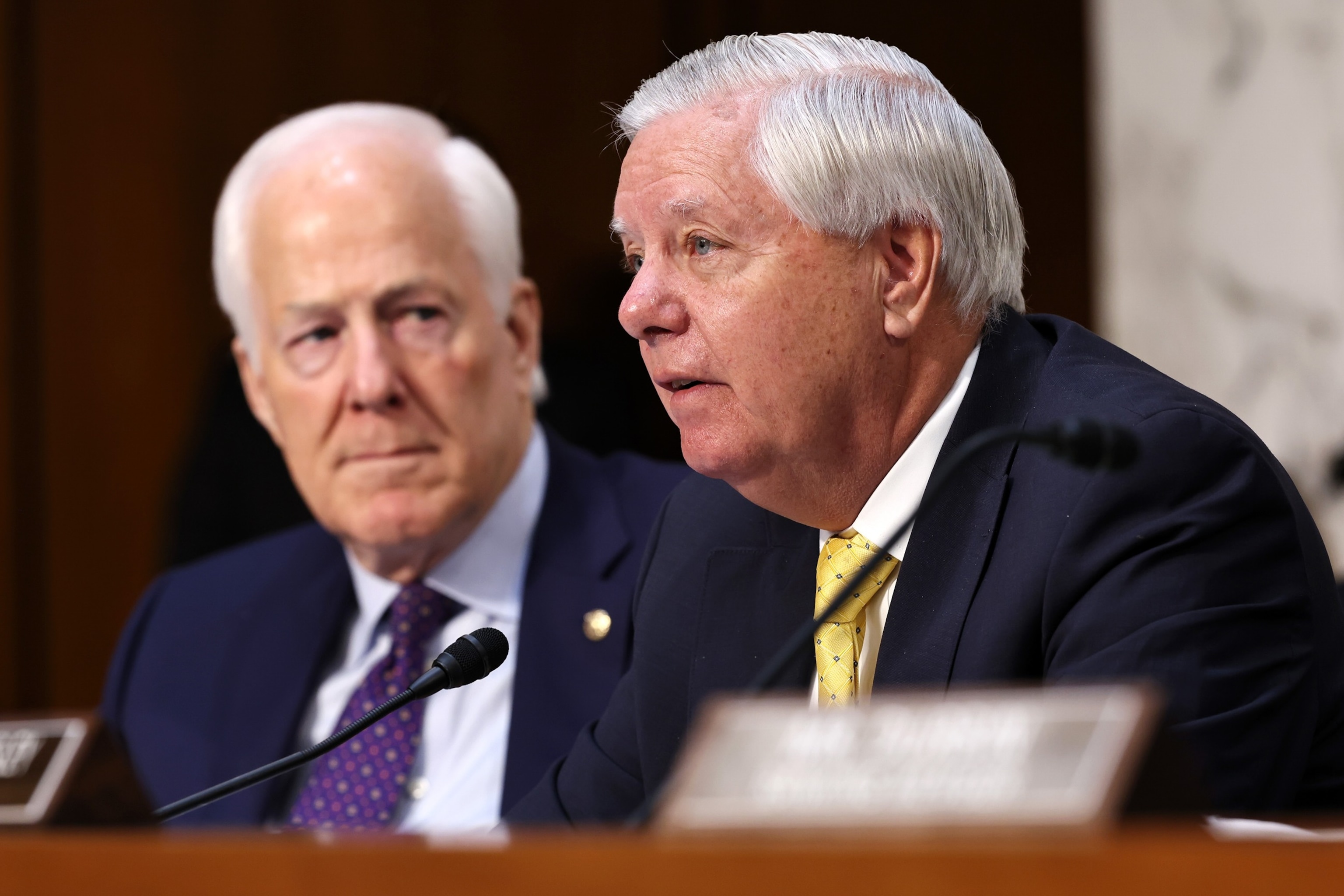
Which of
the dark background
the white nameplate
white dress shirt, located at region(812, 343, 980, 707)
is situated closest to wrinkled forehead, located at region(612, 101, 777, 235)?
white dress shirt, located at region(812, 343, 980, 707)

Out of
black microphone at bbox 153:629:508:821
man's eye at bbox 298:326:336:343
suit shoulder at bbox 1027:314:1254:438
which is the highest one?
suit shoulder at bbox 1027:314:1254:438

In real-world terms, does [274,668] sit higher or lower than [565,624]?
lower

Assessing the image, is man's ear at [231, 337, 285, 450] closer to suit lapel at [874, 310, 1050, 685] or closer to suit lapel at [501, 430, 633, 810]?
suit lapel at [501, 430, 633, 810]

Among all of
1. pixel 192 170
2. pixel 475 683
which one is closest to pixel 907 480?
pixel 475 683

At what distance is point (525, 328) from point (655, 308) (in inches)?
34.8

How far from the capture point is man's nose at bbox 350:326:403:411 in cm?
223

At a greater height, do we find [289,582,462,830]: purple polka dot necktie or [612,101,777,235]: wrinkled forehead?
[612,101,777,235]: wrinkled forehead

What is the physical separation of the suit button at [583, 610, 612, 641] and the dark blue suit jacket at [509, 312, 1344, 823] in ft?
1.55

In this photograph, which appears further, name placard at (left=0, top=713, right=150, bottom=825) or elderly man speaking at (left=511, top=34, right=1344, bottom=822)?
elderly man speaking at (left=511, top=34, right=1344, bottom=822)

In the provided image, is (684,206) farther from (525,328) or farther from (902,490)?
(525,328)

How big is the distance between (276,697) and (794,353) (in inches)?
43.0

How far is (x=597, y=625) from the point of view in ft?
7.05

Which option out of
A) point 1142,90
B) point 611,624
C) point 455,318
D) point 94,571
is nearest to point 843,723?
point 611,624

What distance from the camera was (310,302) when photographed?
7.49ft
